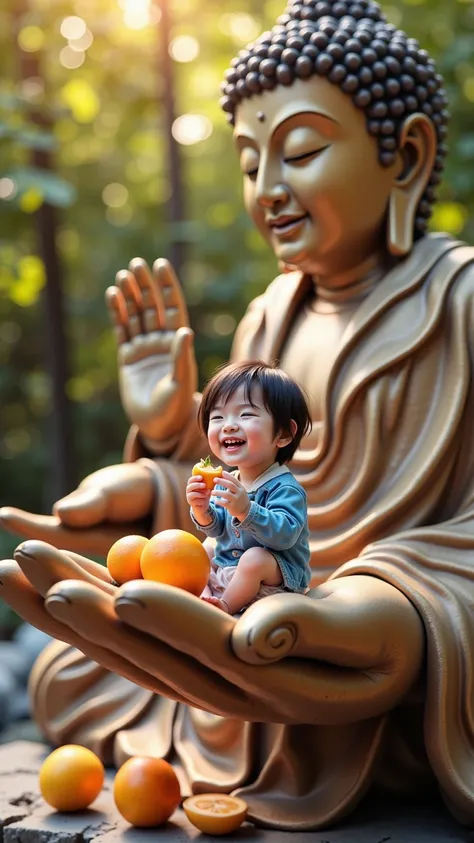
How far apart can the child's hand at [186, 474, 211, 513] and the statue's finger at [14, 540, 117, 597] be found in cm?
25

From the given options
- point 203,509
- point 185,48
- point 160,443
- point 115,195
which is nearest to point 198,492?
point 203,509

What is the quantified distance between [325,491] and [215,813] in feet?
2.83

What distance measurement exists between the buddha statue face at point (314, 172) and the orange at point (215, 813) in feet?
4.60

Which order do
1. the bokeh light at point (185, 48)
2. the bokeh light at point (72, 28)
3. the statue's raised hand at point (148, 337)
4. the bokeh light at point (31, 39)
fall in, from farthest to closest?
the bokeh light at point (185, 48) → the bokeh light at point (72, 28) → the bokeh light at point (31, 39) → the statue's raised hand at point (148, 337)

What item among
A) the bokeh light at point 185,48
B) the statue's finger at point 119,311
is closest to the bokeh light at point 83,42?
the bokeh light at point 185,48

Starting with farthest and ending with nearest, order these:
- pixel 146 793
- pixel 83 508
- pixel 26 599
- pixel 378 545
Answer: pixel 83 508 < pixel 378 545 < pixel 146 793 < pixel 26 599

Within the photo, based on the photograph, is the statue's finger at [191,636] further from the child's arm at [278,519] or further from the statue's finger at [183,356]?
the statue's finger at [183,356]

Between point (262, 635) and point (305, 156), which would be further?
point (305, 156)

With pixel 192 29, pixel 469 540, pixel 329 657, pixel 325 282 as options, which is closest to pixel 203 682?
pixel 329 657

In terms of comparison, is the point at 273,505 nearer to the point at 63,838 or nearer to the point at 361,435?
the point at 361,435

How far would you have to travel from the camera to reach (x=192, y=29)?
24.8 ft

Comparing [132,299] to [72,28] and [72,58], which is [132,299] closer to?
[72,28]

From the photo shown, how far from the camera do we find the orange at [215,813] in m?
2.36

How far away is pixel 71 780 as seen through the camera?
2516mm
